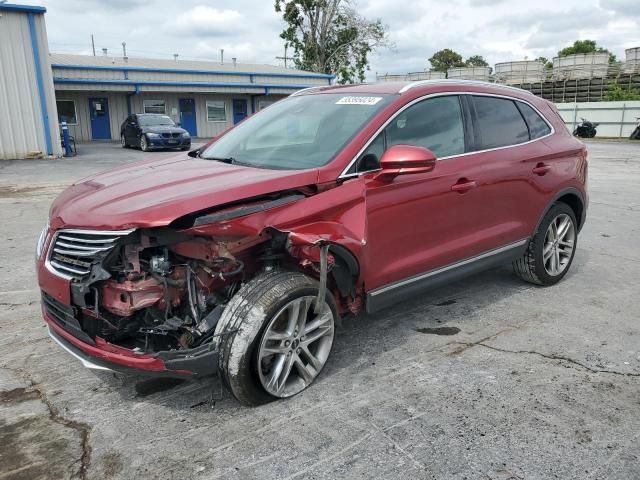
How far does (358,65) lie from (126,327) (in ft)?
159

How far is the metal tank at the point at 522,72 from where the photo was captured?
44562 mm

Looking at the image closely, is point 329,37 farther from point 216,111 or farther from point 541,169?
point 541,169

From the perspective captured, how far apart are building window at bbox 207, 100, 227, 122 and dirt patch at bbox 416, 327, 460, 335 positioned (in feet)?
101

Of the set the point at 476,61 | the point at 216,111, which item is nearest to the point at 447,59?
the point at 476,61

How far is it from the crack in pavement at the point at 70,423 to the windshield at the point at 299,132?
183 cm

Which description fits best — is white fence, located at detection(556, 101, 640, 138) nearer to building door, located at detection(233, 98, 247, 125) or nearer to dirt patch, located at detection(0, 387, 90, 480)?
building door, located at detection(233, 98, 247, 125)

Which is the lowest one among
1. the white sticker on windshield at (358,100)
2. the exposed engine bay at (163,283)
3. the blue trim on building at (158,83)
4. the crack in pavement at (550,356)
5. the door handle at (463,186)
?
the crack in pavement at (550,356)

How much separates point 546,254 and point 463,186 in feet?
5.23

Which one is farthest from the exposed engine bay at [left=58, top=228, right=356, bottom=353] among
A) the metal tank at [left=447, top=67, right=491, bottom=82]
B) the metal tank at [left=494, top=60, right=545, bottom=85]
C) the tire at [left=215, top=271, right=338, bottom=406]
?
the metal tank at [left=494, top=60, right=545, bottom=85]

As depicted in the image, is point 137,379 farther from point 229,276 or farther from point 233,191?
point 233,191

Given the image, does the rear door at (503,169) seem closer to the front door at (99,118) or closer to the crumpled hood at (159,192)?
the crumpled hood at (159,192)

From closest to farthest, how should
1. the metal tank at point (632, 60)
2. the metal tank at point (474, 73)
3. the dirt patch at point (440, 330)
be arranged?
the dirt patch at point (440, 330)
the metal tank at point (632, 60)
the metal tank at point (474, 73)

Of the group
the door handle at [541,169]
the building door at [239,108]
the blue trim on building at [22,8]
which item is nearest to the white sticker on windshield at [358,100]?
the door handle at [541,169]

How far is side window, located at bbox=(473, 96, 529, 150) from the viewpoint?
14.0ft
